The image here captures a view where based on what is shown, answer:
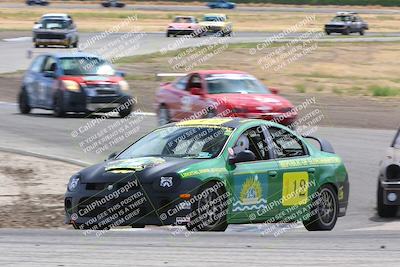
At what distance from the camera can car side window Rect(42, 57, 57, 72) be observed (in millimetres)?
26328

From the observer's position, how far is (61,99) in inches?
1007

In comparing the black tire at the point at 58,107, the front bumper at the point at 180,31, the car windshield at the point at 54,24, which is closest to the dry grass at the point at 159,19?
the front bumper at the point at 180,31

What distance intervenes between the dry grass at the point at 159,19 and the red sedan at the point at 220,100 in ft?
167

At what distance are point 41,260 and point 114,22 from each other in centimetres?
7548

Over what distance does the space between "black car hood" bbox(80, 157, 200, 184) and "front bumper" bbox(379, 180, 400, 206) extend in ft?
11.6

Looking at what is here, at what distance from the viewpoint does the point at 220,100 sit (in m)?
21.6

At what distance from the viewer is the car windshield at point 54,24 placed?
55469 mm

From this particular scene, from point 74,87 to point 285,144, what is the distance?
1336 centimetres

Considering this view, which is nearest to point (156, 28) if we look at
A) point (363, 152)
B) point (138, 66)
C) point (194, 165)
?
point (138, 66)

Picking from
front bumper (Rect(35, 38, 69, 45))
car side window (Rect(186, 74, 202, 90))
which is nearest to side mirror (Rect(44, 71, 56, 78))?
car side window (Rect(186, 74, 202, 90))

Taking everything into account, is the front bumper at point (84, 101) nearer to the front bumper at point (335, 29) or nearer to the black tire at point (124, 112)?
the black tire at point (124, 112)

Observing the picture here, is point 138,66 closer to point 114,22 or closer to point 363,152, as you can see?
point 363,152

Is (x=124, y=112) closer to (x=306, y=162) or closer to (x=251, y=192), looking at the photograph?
(x=306, y=162)

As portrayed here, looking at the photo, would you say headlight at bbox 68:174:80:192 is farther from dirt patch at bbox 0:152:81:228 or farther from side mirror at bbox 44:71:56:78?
side mirror at bbox 44:71:56:78
